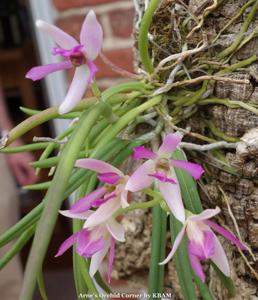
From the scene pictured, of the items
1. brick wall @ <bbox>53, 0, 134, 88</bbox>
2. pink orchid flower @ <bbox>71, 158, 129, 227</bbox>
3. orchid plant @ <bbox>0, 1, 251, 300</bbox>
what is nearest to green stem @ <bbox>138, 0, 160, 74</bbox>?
orchid plant @ <bbox>0, 1, 251, 300</bbox>

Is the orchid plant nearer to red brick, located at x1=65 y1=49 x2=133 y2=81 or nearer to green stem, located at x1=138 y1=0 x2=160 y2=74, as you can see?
green stem, located at x1=138 y1=0 x2=160 y2=74

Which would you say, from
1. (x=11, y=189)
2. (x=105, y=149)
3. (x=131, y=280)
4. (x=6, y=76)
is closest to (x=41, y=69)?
(x=105, y=149)

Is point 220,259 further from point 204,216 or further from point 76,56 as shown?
point 76,56

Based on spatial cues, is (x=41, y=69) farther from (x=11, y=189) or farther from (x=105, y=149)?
(x=11, y=189)

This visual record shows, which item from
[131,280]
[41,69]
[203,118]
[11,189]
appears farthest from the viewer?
[11,189]

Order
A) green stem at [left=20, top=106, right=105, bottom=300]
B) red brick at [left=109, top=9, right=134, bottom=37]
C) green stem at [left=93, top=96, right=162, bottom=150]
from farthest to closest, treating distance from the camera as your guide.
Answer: red brick at [left=109, top=9, right=134, bottom=37]
green stem at [left=93, top=96, right=162, bottom=150]
green stem at [left=20, top=106, right=105, bottom=300]

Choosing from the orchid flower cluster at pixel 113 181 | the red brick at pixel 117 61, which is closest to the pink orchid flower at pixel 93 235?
the orchid flower cluster at pixel 113 181
